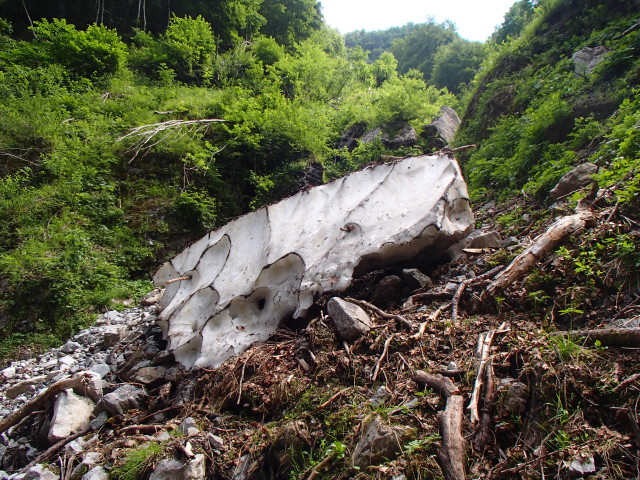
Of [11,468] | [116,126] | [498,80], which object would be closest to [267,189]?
[116,126]

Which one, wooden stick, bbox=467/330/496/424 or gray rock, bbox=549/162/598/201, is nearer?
wooden stick, bbox=467/330/496/424

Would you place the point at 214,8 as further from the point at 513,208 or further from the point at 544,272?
the point at 544,272

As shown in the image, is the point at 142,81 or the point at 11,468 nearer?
the point at 11,468

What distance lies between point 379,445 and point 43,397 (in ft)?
10.3

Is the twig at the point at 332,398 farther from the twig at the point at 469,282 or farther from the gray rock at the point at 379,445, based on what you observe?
the twig at the point at 469,282

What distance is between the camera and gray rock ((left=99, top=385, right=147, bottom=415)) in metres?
2.98

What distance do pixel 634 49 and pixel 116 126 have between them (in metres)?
10.4

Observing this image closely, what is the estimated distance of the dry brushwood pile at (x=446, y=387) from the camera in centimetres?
143

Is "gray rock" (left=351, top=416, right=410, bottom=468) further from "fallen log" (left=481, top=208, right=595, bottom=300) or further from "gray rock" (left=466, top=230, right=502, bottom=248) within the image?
"gray rock" (left=466, top=230, right=502, bottom=248)

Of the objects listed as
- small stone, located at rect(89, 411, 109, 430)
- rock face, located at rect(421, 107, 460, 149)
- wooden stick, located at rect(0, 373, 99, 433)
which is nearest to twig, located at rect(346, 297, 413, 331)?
small stone, located at rect(89, 411, 109, 430)

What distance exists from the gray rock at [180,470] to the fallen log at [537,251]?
209 cm

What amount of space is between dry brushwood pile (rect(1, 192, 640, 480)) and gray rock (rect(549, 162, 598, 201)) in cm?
66

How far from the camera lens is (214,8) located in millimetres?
15938

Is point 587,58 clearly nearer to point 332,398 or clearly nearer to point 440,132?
point 440,132
